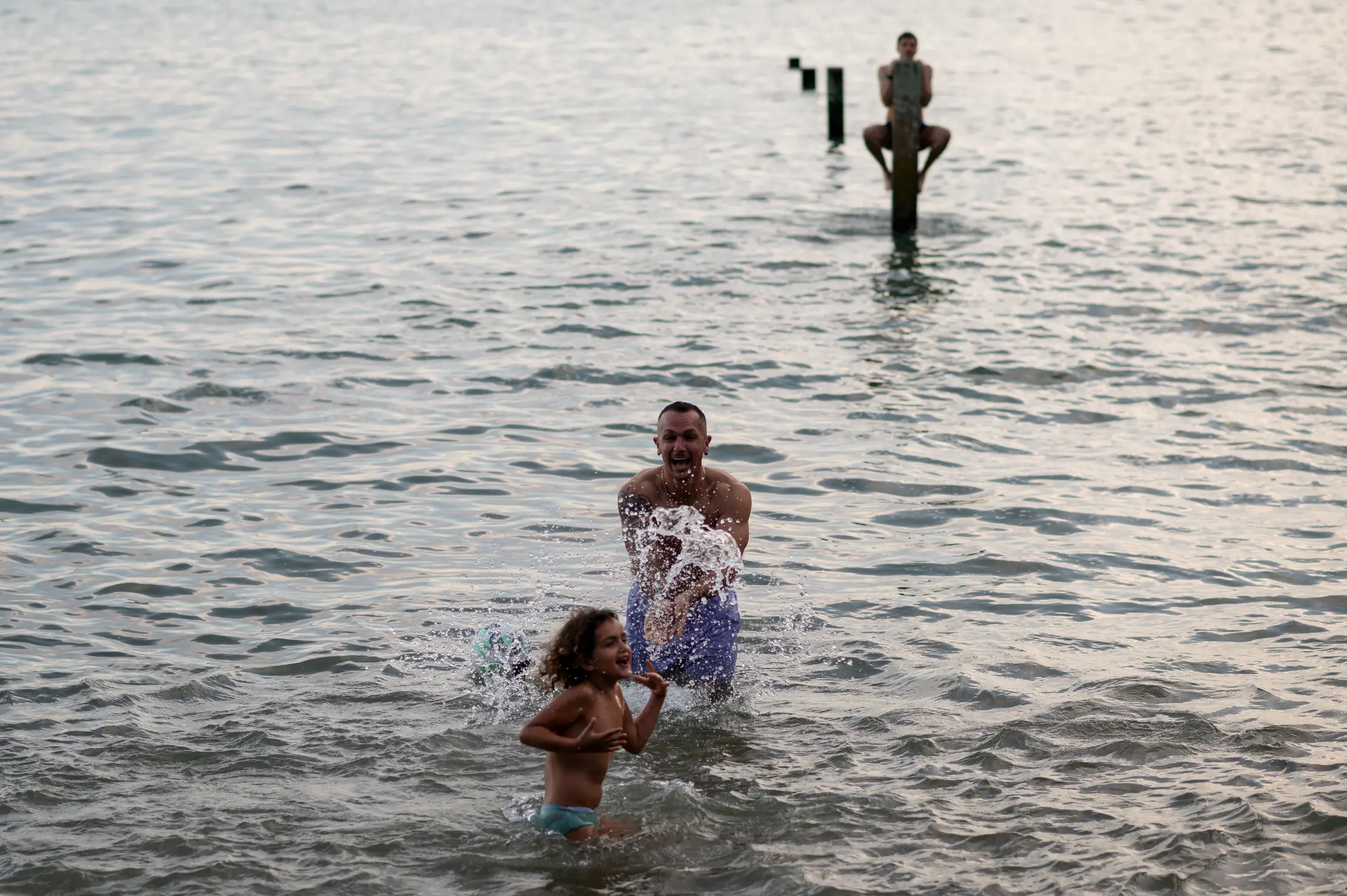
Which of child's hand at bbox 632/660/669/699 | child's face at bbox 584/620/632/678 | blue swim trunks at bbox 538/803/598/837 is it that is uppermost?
child's face at bbox 584/620/632/678

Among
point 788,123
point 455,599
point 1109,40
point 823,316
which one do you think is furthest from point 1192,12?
point 455,599

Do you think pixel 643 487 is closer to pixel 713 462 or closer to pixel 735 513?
pixel 735 513

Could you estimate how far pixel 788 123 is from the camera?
3381 centimetres

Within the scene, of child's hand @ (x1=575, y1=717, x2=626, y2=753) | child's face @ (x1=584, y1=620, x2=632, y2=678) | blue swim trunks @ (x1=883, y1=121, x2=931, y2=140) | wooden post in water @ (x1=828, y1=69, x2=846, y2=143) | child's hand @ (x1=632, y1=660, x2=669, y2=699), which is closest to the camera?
child's hand @ (x1=575, y1=717, x2=626, y2=753)

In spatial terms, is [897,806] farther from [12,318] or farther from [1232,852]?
[12,318]

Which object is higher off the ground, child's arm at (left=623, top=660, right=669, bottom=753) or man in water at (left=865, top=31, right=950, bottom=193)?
man in water at (left=865, top=31, right=950, bottom=193)

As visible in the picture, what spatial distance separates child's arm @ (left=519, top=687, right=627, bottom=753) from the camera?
6.71m

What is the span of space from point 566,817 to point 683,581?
6.61ft

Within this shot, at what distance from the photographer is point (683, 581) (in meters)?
8.74

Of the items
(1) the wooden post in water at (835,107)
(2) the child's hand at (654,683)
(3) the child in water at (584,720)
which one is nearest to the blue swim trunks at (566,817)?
(3) the child in water at (584,720)

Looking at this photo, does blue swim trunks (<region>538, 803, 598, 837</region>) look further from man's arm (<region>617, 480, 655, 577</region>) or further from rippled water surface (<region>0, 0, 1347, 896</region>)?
man's arm (<region>617, 480, 655, 577</region>)

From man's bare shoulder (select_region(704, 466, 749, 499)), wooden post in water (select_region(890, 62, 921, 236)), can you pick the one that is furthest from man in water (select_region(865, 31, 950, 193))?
man's bare shoulder (select_region(704, 466, 749, 499))

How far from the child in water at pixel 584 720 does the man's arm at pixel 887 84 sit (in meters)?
14.6

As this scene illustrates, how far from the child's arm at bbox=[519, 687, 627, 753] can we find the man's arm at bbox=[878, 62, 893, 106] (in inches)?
581
